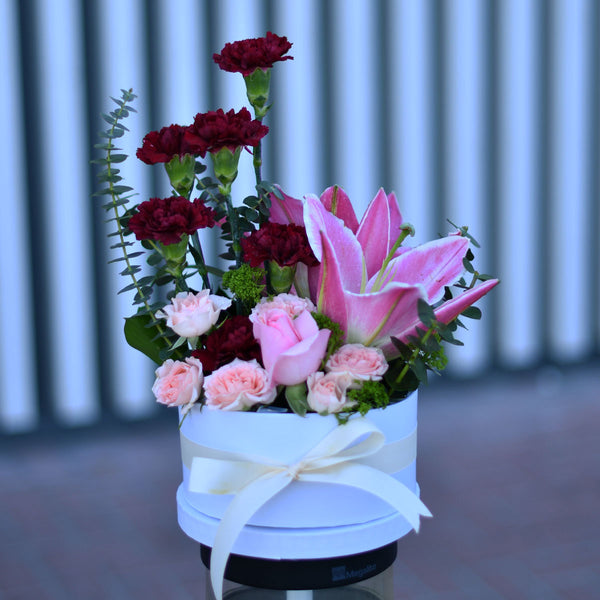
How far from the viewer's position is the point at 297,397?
0.87 m

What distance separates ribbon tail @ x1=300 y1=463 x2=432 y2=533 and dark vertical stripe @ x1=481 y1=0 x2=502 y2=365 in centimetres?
316

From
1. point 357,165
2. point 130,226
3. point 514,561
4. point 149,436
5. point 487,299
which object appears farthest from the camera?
point 487,299

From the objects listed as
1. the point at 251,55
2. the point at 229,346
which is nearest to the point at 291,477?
the point at 229,346

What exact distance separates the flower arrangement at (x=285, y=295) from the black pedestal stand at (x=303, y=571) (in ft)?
0.51

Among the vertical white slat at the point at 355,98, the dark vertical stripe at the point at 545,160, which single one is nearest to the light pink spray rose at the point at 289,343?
the vertical white slat at the point at 355,98

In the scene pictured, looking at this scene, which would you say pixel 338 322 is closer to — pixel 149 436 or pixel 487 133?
pixel 149 436

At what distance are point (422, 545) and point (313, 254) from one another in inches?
68.8

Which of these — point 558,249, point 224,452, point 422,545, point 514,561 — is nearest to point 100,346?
point 422,545

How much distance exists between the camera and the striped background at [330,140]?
10.7 ft

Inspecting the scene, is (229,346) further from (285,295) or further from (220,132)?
(220,132)

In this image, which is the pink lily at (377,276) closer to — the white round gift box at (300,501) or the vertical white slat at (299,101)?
the white round gift box at (300,501)

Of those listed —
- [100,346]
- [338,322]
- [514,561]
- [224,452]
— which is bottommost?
[514,561]

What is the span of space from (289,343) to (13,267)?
2604 mm

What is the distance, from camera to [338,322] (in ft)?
2.97
